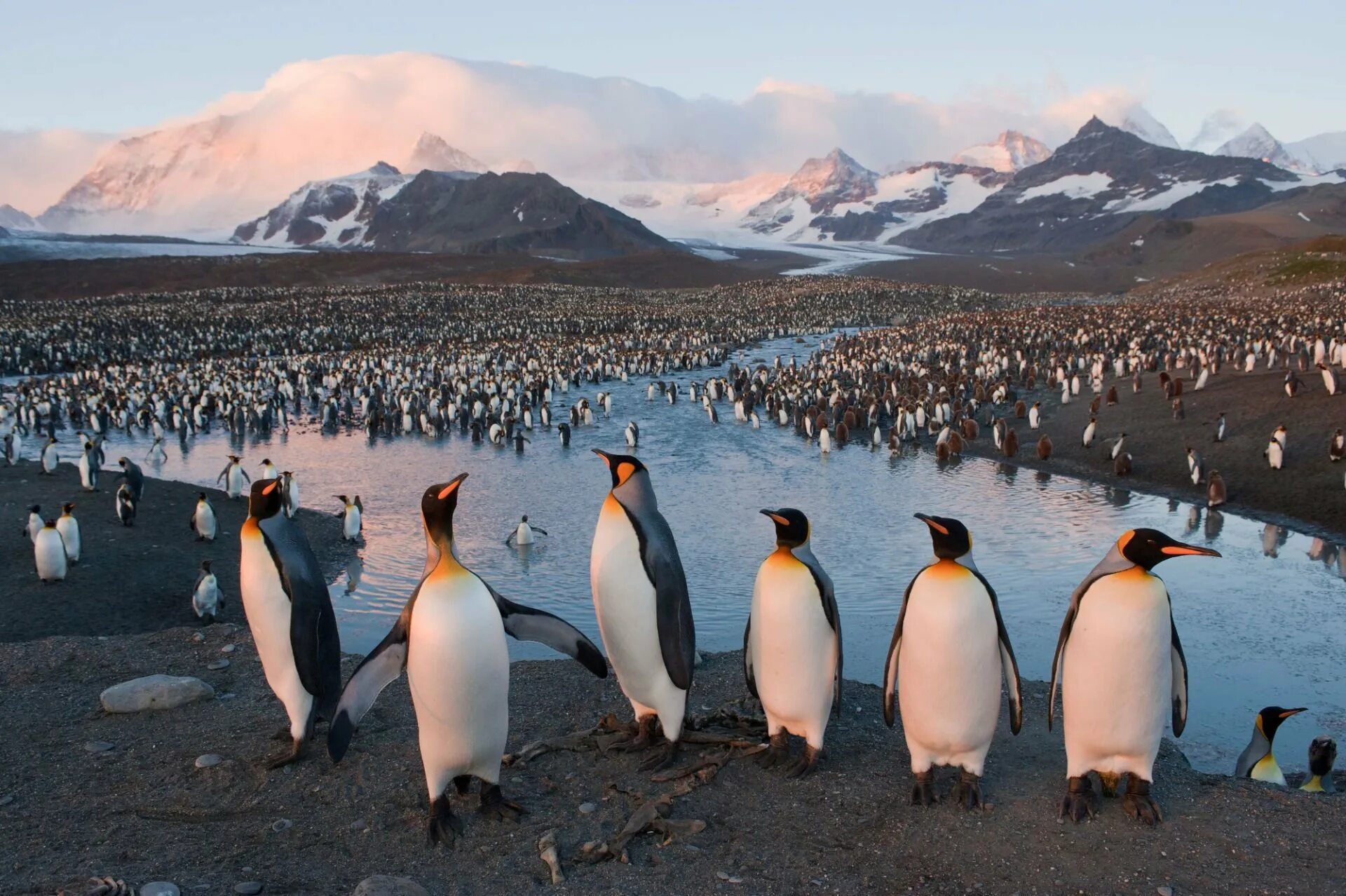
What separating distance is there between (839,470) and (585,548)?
224 inches

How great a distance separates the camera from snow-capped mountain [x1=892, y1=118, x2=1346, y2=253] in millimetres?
129500

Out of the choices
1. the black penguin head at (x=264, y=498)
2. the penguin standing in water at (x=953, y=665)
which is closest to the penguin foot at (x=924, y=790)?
the penguin standing in water at (x=953, y=665)

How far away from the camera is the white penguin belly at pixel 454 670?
399 centimetres

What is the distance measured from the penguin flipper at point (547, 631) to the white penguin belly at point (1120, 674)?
2.06m

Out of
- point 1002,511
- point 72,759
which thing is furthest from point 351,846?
point 1002,511

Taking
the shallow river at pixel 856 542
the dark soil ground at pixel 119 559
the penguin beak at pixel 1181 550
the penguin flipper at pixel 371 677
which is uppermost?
the penguin beak at pixel 1181 550

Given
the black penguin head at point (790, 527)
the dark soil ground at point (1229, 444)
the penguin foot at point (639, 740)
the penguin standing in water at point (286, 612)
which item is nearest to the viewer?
the black penguin head at point (790, 527)

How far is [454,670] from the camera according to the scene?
4.00 m

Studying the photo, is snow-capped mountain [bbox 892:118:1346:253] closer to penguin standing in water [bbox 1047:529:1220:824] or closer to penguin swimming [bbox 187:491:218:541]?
penguin swimming [bbox 187:491:218:541]

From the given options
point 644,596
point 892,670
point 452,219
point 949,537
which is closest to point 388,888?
point 644,596

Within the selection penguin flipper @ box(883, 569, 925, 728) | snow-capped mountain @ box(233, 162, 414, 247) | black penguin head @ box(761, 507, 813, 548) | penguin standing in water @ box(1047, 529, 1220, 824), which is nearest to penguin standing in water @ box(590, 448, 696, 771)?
black penguin head @ box(761, 507, 813, 548)

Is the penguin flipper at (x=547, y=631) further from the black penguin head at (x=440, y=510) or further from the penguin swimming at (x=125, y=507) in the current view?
the penguin swimming at (x=125, y=507)

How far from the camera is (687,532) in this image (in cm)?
1104

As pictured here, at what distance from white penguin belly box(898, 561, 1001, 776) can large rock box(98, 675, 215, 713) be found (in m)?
3.99
